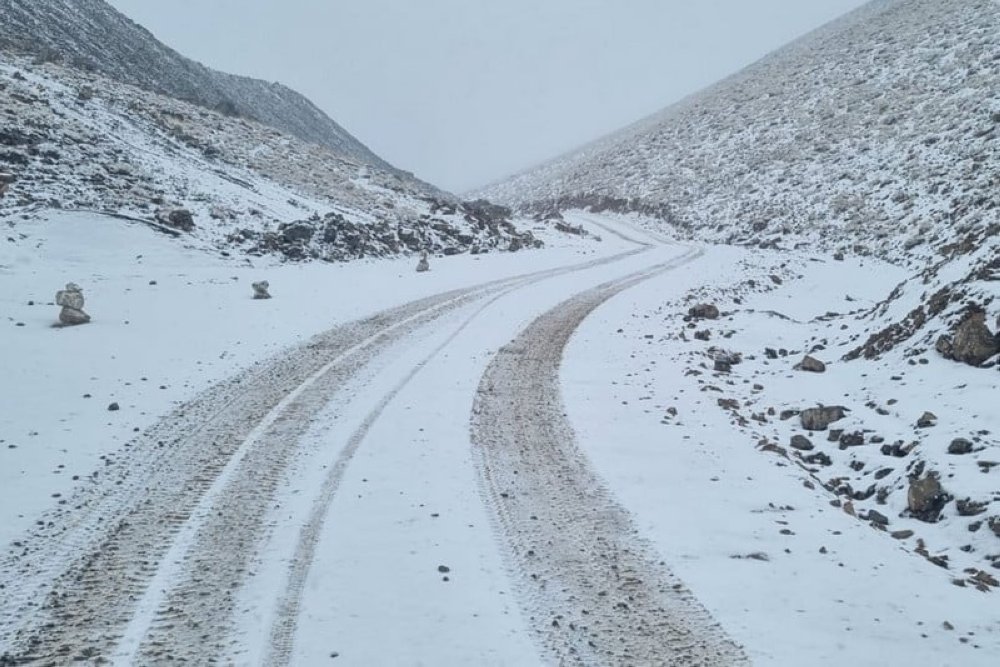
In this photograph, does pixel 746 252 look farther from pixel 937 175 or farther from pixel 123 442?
pixel 123 442

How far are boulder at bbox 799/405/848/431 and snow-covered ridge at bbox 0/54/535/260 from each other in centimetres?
1648

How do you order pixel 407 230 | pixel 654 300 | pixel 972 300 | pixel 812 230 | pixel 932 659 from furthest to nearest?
pixel 812 230
pixel 407 230
pixel 654 300
pixel 972 300
pixel 932 659

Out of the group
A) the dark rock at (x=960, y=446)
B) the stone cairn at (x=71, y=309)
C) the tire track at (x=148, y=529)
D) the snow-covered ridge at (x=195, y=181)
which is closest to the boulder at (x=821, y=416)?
the dark rock at (x=960, y=446)

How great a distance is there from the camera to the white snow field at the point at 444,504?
13.1 feet

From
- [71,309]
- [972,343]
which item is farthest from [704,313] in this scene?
[71,309]

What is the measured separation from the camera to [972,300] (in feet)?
27.8

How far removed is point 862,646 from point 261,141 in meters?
33.4

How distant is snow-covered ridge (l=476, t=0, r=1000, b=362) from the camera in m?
→ 19.5

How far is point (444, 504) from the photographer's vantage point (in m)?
5.79

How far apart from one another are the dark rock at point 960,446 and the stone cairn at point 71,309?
13563mm

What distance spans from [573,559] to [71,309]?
1090 cm

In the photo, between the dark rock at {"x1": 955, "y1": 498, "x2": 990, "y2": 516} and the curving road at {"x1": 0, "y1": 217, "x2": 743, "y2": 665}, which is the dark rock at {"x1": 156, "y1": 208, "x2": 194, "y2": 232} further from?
the dark rock at {"x1": 955, "y1": 498, "x2": 990, "y2": 516}

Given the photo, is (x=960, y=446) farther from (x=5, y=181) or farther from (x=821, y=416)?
(x=5, y=181)

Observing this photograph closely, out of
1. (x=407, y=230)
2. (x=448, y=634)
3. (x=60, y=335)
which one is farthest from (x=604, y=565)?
(x=407, y=230)
